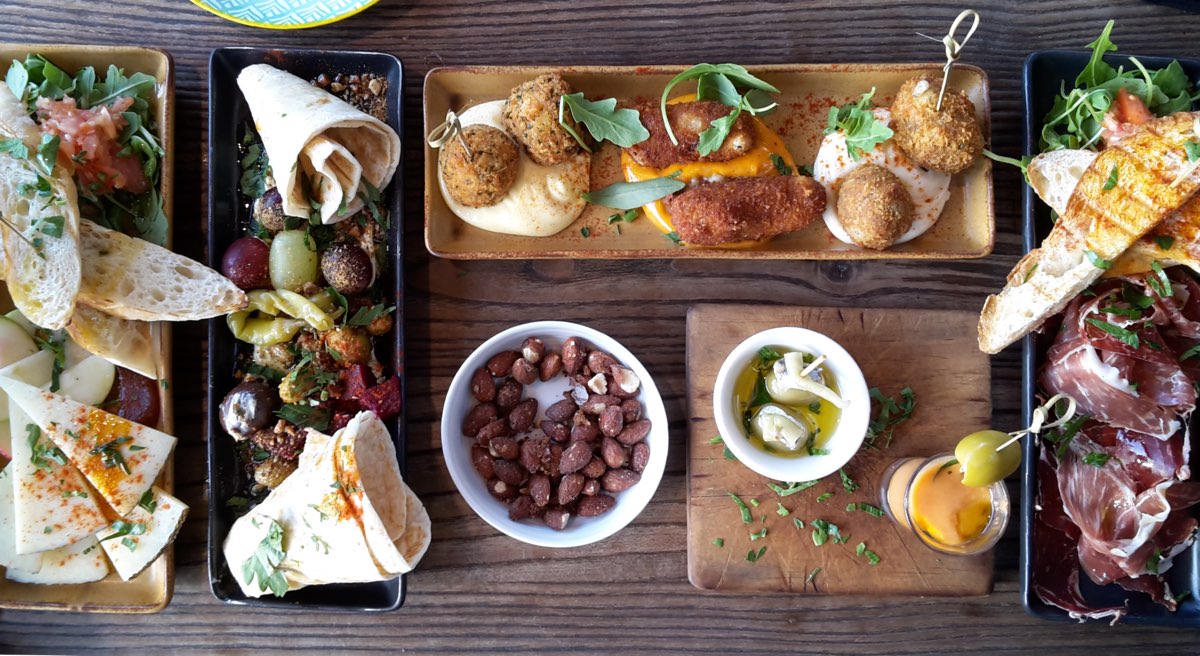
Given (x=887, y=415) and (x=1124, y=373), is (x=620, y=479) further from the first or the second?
(x=1124, y=373)

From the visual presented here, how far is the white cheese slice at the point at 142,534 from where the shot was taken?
1667 mm

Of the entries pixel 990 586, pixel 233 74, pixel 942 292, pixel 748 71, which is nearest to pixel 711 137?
pixel 748 71

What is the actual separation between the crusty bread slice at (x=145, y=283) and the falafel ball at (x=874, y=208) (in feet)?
4.51

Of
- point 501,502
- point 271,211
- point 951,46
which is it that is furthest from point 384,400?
point 951,46

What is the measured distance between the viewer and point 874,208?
163 centimetres

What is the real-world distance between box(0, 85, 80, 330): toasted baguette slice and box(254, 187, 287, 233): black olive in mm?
356

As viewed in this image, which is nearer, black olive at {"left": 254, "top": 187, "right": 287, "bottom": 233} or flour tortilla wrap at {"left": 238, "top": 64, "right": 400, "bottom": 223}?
flour tortilla wrap at {"left": 238, "top": 64, "right": 400, "bottom": 223}

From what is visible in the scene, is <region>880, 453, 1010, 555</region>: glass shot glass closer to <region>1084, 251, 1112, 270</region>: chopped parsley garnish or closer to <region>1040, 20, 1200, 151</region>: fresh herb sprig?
<region>1084, 251, 1112, 270</region>: chopped parsley garnish

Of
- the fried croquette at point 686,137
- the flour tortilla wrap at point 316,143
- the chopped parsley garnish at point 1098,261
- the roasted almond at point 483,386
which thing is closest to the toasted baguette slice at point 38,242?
the flour tortilla wrap at point 316,143

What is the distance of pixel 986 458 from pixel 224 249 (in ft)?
5.69

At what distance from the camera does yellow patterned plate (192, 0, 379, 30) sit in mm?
1761

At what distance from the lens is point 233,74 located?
5.72ft

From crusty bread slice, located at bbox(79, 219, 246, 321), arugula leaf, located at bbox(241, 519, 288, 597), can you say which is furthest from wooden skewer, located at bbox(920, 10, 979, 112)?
arugula leaf, located at bbox(241, 519, 288, 597)

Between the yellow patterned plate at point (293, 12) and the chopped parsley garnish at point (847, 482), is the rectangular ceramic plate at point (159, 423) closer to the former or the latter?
the yellow patterned plate at point (293, 12)
